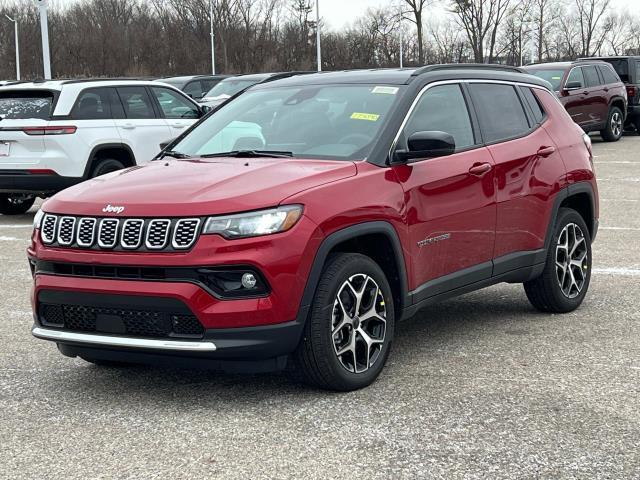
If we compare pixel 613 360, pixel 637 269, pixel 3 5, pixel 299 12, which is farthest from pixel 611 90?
pixel 3 5

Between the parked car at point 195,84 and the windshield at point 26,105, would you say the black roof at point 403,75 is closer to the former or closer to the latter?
the windshield at point 26,105

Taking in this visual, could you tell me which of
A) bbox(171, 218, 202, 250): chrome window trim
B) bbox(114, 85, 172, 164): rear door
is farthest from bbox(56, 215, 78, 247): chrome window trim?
bbox(114, 85, 172, 164): rear door

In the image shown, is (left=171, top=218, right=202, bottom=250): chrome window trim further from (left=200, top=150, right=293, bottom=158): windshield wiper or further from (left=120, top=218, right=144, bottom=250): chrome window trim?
(left=200, top=150, right=293, bottom=158): windshield wiper

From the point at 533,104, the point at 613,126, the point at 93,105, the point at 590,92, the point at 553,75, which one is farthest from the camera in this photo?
the point at 613,126

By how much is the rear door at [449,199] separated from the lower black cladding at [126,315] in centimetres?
140

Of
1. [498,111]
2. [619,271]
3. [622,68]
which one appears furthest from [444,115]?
[622,68]

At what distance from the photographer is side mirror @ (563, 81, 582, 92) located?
71.6 ft

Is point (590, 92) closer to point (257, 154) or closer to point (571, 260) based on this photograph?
point (571, 260)

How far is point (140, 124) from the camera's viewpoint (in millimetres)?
13562

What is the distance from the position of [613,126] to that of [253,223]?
69.1ft

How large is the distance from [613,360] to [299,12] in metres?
63.5

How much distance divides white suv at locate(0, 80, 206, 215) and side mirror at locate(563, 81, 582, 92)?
11.3 m

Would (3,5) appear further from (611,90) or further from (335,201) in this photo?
(335,201)

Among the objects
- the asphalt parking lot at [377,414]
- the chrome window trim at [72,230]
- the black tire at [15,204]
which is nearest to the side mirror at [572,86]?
the black tire at [15,204]
